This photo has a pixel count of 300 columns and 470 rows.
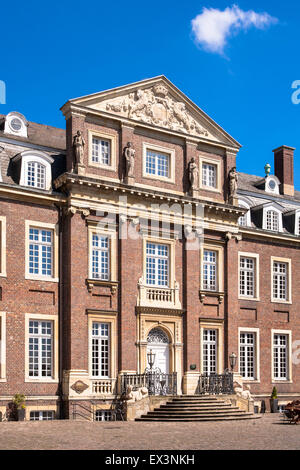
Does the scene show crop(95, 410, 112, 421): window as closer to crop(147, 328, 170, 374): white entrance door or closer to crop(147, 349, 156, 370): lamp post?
crop(147, 349, 156, 370): lamp post

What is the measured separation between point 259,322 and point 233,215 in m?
5.64

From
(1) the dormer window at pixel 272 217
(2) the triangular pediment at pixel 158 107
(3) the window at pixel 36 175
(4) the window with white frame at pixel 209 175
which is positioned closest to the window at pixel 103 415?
(3) the window at pixel 36 175

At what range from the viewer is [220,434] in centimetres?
2130

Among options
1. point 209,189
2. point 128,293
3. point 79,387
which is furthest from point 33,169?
point 79,387

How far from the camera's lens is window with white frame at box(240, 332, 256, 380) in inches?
1361

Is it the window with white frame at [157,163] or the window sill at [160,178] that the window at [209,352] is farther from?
the window with white frame at [157,163]

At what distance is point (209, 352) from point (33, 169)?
38.2 feet

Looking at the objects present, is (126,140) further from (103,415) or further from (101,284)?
(103,415)

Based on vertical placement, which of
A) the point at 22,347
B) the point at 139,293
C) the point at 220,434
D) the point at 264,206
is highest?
the point at 264,206

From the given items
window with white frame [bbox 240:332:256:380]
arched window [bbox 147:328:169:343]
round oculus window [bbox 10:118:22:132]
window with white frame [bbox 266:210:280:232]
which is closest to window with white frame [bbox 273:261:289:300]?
window with white frame [bbox 266:210:280:232]

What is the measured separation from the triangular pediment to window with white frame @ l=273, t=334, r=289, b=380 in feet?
33.6

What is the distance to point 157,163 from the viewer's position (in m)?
32.6

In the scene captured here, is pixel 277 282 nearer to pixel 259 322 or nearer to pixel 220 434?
pixel 259 322
